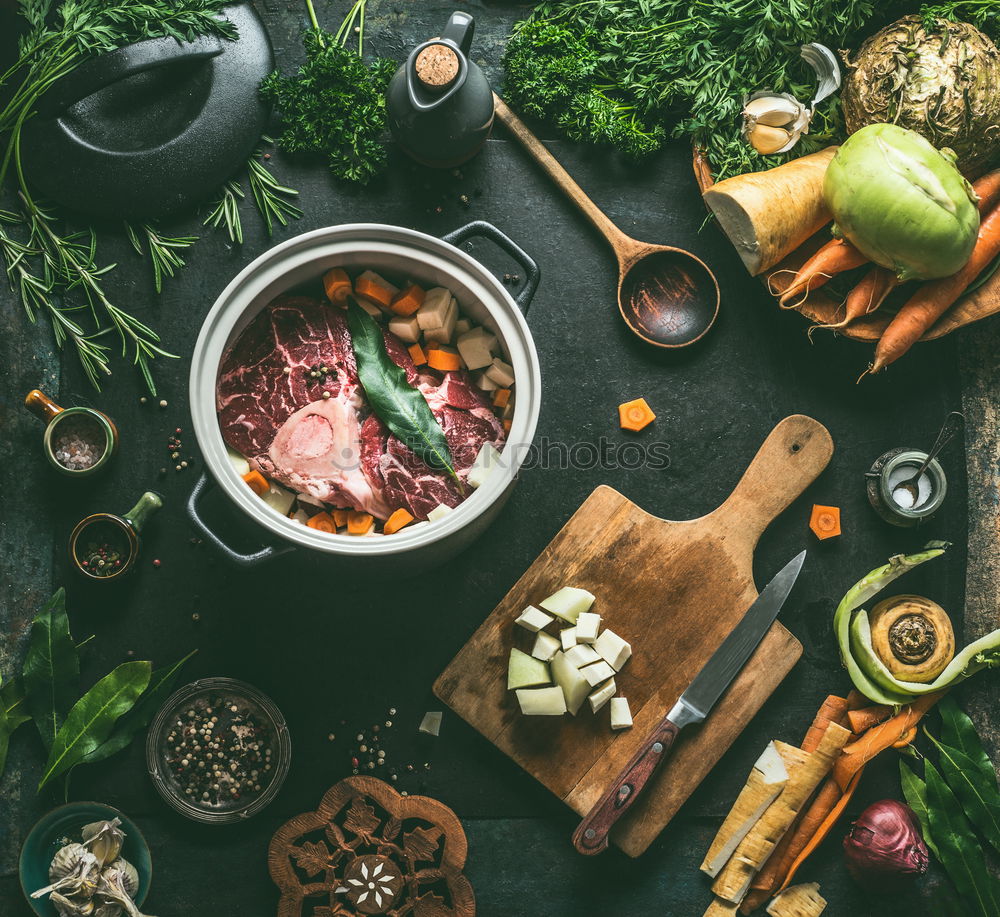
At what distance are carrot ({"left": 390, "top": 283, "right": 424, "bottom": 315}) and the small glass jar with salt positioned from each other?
1.35 m

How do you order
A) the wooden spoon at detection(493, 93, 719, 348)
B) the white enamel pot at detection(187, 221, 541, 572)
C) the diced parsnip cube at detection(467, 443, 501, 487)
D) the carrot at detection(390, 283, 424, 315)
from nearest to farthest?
1. the white enamel pot at detection(187, 221, 541, 572)
2. the diced parsnip cube at detection(467, 443, 501, 487)
3. the carrot at detection(390, 283, 424, 315)
4. the wooden spoon at detection(493, 93, 719, 348)

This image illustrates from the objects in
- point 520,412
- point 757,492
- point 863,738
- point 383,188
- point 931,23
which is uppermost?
point 931,23

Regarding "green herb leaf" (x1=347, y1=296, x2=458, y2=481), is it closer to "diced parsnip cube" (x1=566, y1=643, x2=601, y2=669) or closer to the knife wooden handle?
"diced parsnip cube" (x1=566, y1=643, x2=601, y2=669)

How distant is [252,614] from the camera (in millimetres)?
2295

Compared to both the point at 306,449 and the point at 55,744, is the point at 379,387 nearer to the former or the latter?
the point at 306,449

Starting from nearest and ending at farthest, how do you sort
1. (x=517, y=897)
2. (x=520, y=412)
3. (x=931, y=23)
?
1. (x=520, y=412)
2. (x=931, y=23)
3. (x=517, y=897)

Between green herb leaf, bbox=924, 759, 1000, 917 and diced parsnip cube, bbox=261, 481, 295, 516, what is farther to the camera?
green herb leaf, bbox=924, 759, 1000, 917

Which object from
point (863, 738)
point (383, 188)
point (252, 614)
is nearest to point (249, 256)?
point (383, 188)

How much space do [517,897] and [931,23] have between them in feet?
8.26

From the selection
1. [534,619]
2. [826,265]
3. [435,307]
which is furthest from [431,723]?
[826,265]

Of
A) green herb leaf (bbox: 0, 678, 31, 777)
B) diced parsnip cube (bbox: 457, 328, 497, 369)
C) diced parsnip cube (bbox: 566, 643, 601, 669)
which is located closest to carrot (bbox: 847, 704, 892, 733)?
diced parsnip cube (bbox: 566, 643, 601, 669)

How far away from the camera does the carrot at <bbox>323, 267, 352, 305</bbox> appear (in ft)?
6.40

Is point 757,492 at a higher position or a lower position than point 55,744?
higher

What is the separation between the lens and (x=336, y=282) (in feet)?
6.40
